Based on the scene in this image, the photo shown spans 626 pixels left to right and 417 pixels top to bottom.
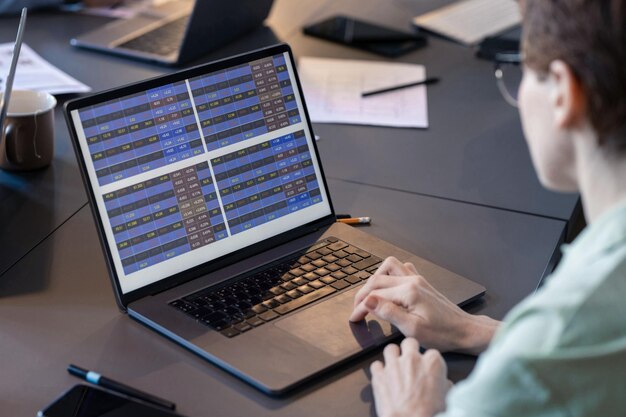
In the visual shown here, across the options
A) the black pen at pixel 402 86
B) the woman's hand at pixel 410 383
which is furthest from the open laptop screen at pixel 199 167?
the black pen at pixel 402 86

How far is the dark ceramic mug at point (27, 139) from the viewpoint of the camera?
157cm

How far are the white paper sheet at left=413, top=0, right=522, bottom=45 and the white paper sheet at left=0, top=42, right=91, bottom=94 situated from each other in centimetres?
93

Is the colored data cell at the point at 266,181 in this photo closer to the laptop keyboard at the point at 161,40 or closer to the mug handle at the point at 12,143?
the mug handle at the point at 12,143

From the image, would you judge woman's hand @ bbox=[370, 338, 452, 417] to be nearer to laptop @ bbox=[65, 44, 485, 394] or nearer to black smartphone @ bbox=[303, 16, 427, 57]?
laptop @ bbox=[65, 44, 485, 394]

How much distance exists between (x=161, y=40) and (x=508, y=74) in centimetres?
82

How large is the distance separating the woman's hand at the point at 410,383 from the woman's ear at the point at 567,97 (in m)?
0.35

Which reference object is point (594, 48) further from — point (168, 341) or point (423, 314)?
point (168, 341)

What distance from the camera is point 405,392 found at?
3.36 ft

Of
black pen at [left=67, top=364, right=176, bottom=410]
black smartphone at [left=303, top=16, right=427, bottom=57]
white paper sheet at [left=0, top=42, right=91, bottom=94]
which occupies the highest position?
white paper sheet at [left=0, top=42, right=91, bottom=94]

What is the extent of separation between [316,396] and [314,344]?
0.09 m

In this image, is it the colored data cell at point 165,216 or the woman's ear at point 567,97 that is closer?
the woman's ear at point 567,97

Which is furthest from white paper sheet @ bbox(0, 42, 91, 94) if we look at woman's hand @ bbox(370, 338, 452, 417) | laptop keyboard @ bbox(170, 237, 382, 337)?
woman's hand @ bbox(370, 338, 452, 417)

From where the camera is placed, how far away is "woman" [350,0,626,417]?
0.78 m

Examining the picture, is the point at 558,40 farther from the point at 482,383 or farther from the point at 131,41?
the point at 131,41
